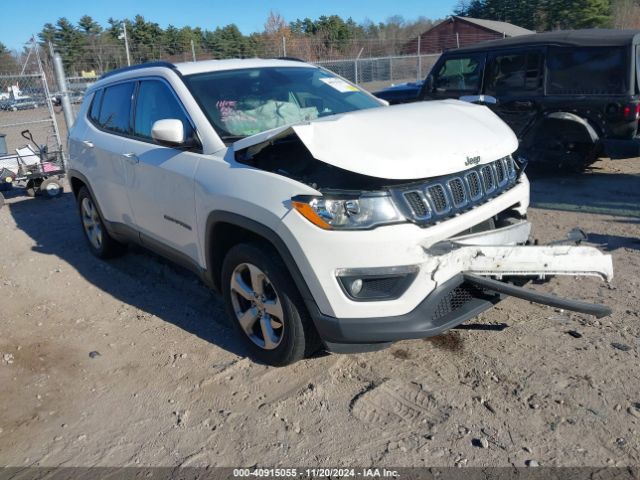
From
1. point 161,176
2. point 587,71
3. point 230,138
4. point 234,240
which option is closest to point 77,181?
point 161,176

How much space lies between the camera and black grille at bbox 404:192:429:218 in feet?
9.56

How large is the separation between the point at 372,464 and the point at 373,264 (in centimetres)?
94

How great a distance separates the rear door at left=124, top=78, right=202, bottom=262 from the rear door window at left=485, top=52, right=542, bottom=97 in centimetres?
532

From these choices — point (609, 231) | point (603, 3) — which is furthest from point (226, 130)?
point (603, 3)

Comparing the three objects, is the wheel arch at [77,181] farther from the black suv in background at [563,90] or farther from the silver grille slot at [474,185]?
the black suv in background at [563,90]

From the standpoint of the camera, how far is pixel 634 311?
3838mm

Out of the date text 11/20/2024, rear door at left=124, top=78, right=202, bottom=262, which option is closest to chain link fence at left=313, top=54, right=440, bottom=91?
rear door at left=124, top=78, right=202, bottom=262

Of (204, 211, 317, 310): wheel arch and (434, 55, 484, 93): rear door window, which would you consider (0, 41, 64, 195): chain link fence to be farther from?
(204, 211, 317, 310): wheel arch

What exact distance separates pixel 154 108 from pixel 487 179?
2522mm

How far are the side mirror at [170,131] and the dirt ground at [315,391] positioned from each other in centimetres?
139

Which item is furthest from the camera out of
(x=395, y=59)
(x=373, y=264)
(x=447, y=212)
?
(x=395, y=59)

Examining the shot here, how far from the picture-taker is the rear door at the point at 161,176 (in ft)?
12.5

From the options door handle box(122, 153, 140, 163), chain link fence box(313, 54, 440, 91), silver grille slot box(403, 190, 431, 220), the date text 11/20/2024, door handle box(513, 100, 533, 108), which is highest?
chain link fence box(313, 54, 440, 91)

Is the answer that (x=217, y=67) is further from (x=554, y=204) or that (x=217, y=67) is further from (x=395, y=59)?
(x=395, y=59)
